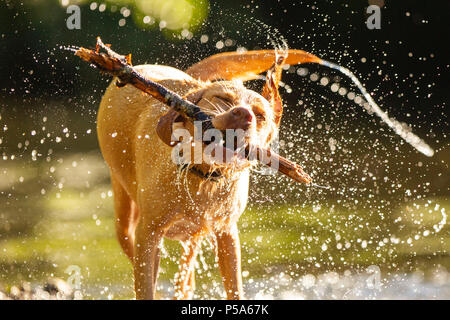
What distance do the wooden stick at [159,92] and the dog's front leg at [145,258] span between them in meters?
0.59

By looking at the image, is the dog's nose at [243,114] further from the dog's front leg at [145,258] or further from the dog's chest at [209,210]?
the dog's front leg at [145,258]

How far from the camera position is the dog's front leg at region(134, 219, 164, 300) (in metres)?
2.92

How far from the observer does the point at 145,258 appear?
291cm

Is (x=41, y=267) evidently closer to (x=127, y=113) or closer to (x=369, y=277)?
(x=127, y=113)

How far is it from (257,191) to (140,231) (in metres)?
2.10

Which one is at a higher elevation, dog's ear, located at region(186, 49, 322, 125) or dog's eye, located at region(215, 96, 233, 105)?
dog's ear, located at region(186, 49, 322, 125)

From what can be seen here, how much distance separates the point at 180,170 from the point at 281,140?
225 cm

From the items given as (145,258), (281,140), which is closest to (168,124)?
(145,258)

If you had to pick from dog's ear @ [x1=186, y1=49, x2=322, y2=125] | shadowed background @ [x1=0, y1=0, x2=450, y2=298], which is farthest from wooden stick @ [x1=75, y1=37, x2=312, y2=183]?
shadowed background @ [x1=0, y1=0, x2=450, y2=298]

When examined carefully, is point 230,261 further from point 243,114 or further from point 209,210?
point 243,114

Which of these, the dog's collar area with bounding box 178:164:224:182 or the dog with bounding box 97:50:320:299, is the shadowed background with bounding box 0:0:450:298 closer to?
the dog with bounding box 97:50:320:299

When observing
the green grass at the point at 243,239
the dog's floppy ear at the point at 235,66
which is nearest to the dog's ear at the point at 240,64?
the dog's floppy ear at the point at 235,66

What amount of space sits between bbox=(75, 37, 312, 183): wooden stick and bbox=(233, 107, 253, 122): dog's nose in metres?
0.16

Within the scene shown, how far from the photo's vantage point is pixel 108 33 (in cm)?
611
